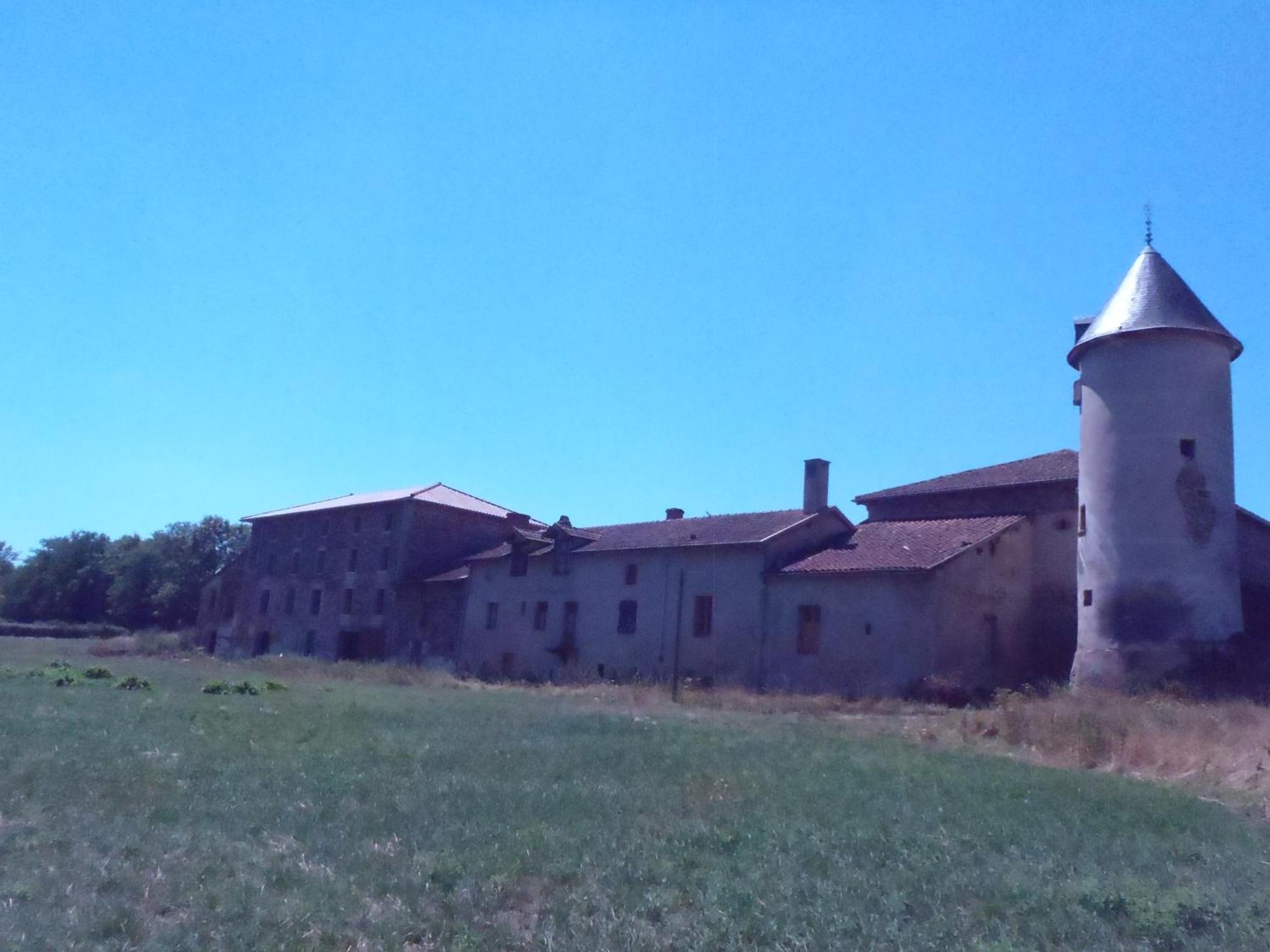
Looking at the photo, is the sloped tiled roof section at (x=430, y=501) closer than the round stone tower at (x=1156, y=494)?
No

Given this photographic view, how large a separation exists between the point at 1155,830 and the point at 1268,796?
4.03 meters

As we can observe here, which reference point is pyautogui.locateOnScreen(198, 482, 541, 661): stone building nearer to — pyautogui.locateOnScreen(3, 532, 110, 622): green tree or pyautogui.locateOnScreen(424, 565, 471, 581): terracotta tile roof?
pyautogui.locateOnScreen(424, 565, 471, 581): terracotta tile roof

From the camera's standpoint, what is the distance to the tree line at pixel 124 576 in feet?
256

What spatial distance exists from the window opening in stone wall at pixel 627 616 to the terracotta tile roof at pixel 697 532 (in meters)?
1.98

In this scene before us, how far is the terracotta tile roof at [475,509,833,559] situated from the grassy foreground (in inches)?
753

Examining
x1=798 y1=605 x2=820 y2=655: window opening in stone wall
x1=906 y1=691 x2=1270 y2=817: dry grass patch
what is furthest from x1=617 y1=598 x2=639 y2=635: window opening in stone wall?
x1=906 y1=691 x2=1270 y2=817: dry grass patch

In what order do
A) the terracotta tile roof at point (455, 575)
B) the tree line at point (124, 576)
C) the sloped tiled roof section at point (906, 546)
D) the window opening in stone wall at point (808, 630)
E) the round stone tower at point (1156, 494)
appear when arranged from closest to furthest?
1. the round stone tower at point (1156, 494)
2. the sloped tiled roof section at point (906, 546)
3. the window opening in stone wall at point (808, 630)
4. the terracotta tile roof at point (455, 575)
5. the tree line at point (124, 576)

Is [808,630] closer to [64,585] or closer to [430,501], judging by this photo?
[430,501]

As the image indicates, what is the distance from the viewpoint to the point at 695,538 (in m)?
36.9

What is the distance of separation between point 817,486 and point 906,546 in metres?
5.36

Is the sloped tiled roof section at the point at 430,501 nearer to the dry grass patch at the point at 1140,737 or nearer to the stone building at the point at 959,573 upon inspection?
the stone building at the point at 959,573

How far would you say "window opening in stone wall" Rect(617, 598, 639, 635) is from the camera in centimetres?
3794

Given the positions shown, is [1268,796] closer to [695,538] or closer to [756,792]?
[756,792]

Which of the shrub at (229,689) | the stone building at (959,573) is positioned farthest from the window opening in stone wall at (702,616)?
the shrub at (229,689)
